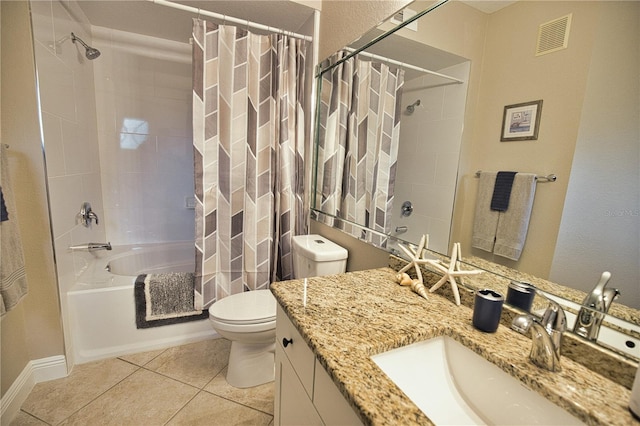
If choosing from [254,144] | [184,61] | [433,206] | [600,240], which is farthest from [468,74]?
[184,61]

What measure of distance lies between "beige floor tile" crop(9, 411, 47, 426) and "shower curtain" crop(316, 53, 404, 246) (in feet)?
5.95

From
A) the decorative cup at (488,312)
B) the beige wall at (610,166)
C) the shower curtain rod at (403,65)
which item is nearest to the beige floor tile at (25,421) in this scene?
the decorative cup at (488,312)

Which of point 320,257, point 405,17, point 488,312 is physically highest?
point 405,17

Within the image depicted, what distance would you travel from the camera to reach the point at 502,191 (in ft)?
2.67

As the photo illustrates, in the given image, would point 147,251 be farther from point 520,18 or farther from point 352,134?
point 520,18

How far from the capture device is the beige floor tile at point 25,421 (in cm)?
133

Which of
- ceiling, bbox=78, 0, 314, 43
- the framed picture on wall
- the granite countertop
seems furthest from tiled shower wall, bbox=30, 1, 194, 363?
the framed picture on wall

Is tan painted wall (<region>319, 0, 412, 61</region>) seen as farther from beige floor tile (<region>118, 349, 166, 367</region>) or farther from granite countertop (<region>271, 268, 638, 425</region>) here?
beige floor tile (<region>118, 349, 166, 367</region>)

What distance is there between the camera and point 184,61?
8.37 feet

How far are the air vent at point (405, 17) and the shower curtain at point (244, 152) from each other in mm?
791

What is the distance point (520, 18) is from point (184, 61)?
8.79ft

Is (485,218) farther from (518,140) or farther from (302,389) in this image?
(302,389)

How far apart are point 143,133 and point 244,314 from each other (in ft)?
6.63

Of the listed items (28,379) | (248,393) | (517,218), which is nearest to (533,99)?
(517,218)
